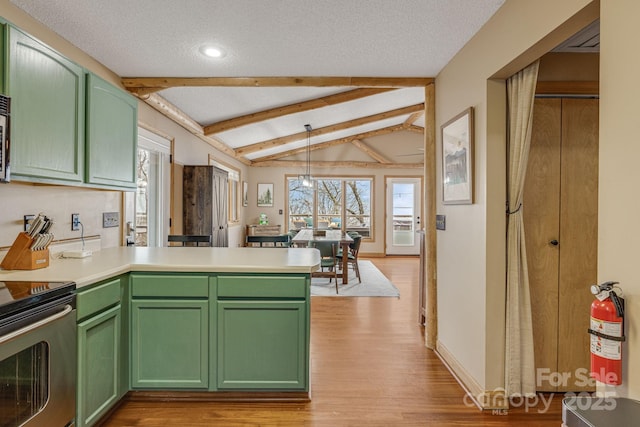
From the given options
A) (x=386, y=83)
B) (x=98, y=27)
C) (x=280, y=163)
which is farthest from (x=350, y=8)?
(x=280, y=163)

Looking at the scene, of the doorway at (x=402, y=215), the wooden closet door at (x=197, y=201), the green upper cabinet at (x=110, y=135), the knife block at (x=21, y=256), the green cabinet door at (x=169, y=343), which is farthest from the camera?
the doorway at (x=402, y=215)

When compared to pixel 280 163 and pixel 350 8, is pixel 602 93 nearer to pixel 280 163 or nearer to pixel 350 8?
pixel 350 8

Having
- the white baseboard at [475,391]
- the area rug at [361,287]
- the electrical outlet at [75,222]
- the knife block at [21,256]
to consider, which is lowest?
the white baseboard at [475,391]

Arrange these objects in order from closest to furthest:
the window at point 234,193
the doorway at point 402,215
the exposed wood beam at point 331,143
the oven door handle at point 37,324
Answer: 1. the oven door handle at point 37,324
2. the window at point 234,193
3. the exposed wood beam at point 331,143
4. the doorway at point 402,215

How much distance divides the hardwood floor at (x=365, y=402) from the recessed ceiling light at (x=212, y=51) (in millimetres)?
2431

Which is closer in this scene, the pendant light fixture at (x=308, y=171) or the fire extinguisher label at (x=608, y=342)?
the fire extinguisher label at (x=608, y=342)

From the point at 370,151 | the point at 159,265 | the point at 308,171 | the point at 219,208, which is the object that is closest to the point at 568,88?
the point at 159,265

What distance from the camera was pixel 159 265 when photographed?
209 centimetres

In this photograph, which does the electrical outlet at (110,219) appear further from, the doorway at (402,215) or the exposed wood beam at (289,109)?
the doorway at (402,215)

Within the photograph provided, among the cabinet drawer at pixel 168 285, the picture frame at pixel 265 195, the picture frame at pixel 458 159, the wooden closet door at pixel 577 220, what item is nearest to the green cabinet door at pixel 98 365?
the cabinet drawer at pixel 168 285

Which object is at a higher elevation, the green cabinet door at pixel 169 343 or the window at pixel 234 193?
the window at pixel 234 193

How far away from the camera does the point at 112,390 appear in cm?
197

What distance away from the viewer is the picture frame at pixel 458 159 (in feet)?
7.50

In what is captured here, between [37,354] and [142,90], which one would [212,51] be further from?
[37,354]
